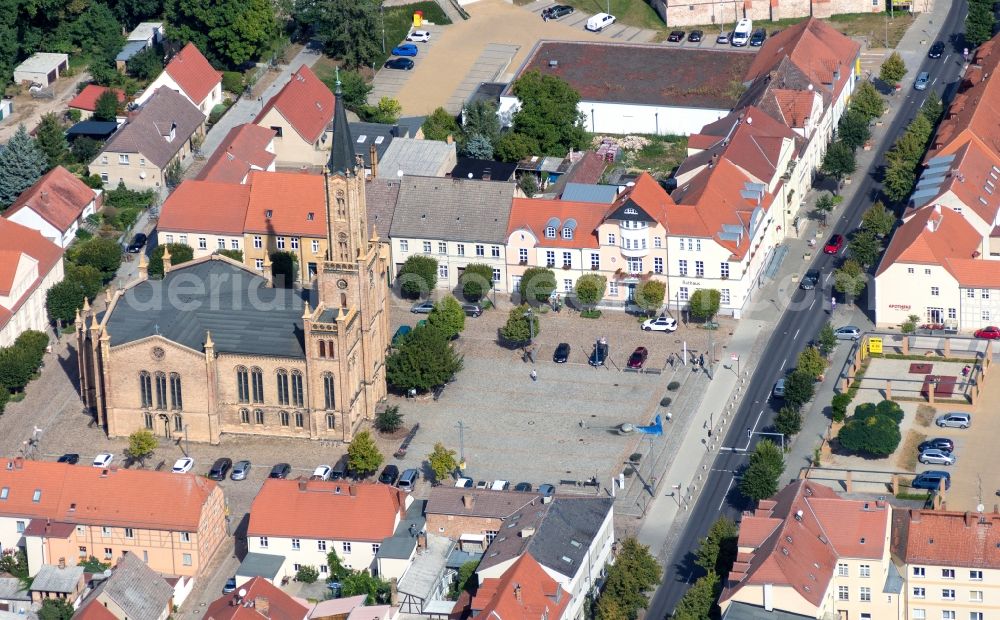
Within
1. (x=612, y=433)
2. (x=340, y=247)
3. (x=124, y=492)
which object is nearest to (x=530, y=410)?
(x=612, y=433)

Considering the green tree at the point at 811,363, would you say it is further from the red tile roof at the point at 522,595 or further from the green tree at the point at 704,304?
the red tile roof at the point at 522,595

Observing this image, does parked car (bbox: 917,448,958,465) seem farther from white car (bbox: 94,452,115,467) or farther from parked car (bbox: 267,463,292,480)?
white car (bbox: 94,452,115,467)

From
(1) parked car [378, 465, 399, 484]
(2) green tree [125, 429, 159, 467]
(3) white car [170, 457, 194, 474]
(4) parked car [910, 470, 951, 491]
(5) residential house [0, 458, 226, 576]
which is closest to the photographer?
(5) residential house [0, 458, 226, 576]

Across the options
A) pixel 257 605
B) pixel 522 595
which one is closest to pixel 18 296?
pixel 257 605

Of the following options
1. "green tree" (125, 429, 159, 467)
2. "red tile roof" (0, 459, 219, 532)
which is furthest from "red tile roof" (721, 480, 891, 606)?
"green tree" (125, 429, 159, 467)

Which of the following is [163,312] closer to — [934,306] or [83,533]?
[83,533]

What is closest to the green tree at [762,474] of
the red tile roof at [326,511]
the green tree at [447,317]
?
the red tile roof at [326,511]
